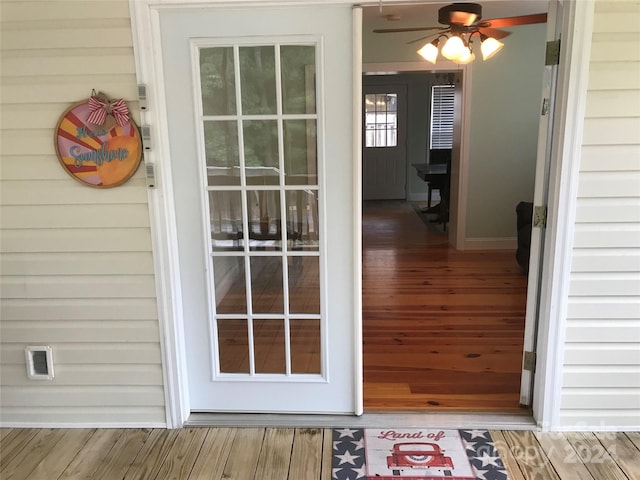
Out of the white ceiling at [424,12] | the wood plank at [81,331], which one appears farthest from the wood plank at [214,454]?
the white ceiling at [424,12]

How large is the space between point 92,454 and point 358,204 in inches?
64.7

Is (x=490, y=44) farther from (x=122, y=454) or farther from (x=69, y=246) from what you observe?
(x=122, y=454)

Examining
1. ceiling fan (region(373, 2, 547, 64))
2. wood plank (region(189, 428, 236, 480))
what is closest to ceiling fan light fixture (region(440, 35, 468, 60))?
ceiling fan (region(373, 2, 547, 64))

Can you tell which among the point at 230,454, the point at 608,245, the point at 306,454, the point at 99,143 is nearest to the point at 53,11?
the point at 99,143

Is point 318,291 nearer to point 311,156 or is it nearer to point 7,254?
point 311,156

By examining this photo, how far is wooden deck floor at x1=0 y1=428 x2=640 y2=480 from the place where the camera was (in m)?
2.18

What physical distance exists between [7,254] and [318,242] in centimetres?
143

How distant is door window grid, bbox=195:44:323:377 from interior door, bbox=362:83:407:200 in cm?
715

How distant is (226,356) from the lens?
254 centimetres

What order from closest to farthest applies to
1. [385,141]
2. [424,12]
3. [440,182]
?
[424,12]
[440,182]
[385,141]

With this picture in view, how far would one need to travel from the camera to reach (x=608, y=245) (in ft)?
7.31

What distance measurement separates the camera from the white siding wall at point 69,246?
2.18m

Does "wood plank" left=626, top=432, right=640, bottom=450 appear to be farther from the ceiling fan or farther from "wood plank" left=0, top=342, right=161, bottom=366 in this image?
the ceiling fan

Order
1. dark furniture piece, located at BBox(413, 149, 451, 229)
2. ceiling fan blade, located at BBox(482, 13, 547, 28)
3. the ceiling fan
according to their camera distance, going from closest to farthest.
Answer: the ceiling fan
ceiling fan blade, located at BBox(482, 13, 547, 28)
dark furniture piece, located at BBox(413, 149, 451, 229)
